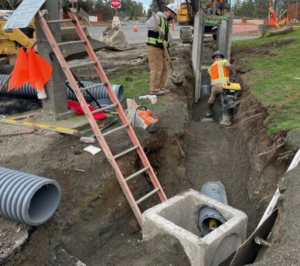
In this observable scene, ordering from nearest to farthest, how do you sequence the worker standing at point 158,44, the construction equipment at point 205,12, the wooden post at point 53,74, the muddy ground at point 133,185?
the muddy ground at point 133,185, the wooden post at point 53,74, the worker standing at point 158,44, the construction equipment at point 205,12

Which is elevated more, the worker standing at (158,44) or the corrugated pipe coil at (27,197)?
the worker standing at (158,44)

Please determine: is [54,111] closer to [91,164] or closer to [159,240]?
[91,164]

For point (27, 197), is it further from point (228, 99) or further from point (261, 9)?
point (261, 9)

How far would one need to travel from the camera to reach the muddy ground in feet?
13.2

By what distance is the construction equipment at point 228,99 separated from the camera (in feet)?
27.2

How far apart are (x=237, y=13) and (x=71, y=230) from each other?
50.5 m

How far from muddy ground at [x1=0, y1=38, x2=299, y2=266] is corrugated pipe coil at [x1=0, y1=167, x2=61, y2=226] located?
8.5 inches

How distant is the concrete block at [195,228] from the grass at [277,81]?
1.67 metres

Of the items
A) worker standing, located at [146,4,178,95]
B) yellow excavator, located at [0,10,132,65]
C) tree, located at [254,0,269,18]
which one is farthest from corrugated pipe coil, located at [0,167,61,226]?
tree, located at [254,0,269,18]

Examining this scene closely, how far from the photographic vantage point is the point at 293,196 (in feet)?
12.6

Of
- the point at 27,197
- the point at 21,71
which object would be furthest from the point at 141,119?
the point at 27,197

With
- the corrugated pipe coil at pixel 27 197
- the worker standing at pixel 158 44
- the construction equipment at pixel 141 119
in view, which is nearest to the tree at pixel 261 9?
the worker standing at pixel 158 44

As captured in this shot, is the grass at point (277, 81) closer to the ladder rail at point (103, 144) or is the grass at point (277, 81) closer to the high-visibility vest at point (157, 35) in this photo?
the high-visibility vest at point (157, 35)

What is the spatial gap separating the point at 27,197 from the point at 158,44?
201 inches
